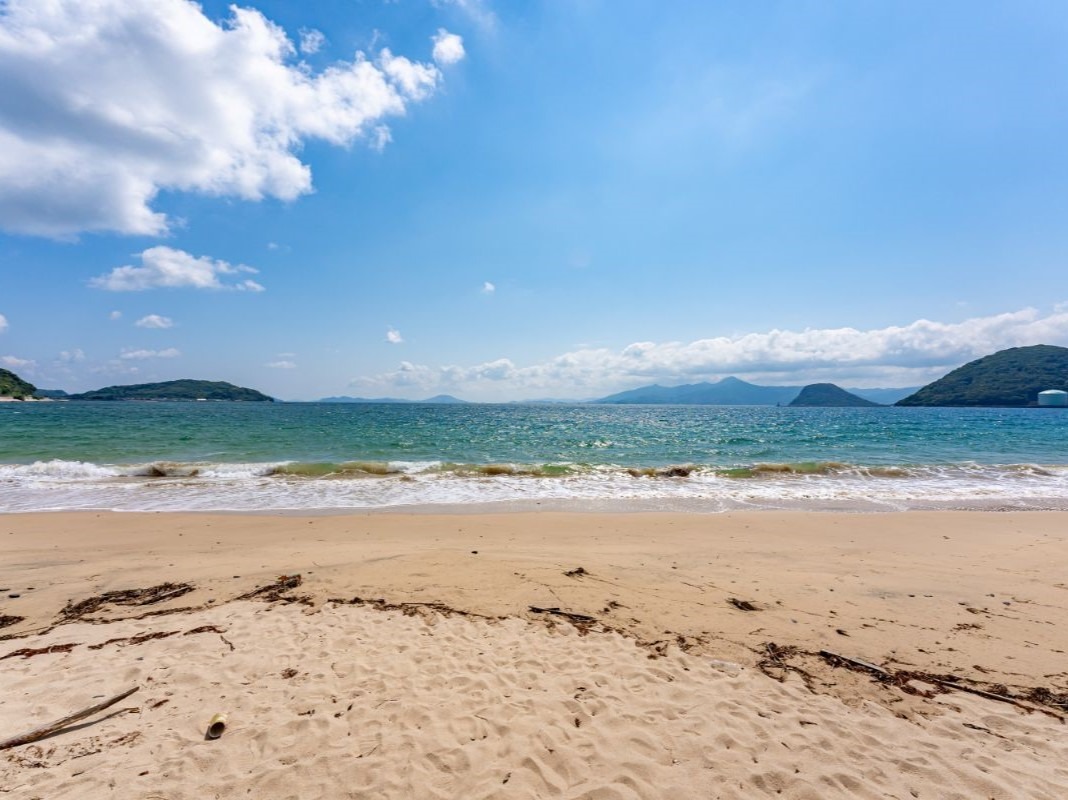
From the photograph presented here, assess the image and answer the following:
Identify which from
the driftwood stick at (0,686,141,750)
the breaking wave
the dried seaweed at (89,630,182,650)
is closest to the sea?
the breaking wave

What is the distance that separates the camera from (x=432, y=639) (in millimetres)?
5617

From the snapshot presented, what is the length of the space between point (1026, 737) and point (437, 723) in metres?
5.18

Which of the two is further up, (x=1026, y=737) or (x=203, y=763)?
(x=203, y=763)

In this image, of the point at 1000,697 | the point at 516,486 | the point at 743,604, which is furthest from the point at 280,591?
the point at 516,486

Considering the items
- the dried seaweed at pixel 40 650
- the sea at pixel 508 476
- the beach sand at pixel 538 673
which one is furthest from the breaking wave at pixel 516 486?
the dried seaweed at pixel 40 650

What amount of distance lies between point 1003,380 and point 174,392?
10897 inches

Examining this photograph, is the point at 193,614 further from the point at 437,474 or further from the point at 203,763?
the point at 437,474

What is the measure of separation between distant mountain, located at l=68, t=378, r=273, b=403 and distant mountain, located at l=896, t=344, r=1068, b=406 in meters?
249

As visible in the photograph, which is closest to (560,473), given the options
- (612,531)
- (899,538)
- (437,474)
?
(437,474)

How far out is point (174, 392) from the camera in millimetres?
175875

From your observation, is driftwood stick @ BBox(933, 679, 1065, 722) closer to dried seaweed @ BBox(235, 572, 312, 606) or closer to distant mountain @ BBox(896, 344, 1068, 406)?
dried seaweed @ BBox(235, 572, 312, 606)

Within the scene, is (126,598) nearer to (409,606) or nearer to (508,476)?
(409,606)

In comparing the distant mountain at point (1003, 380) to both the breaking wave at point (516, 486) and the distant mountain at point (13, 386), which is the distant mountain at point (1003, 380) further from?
the distant mountain at point (13, 386)

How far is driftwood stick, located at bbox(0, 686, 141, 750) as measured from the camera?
3.72 m
